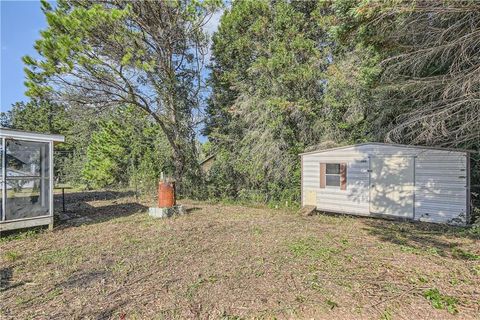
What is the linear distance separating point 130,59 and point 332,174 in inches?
293

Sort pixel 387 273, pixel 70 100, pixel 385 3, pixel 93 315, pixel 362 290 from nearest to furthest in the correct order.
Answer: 1. pixel 93 315
2. pixel 362 290
3. pixel 387 273
4. pixel 385 3
5. pixel 70 100

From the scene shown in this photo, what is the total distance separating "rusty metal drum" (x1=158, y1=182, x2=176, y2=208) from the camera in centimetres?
768

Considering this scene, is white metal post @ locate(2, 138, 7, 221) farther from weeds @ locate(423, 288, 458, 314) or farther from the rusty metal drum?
weeds @ locate(423, 288, 458, 314)

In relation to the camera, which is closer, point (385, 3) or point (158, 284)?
point (158, 284)

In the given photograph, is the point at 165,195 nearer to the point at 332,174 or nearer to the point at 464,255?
the point at 332,174

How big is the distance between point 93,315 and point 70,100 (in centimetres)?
823

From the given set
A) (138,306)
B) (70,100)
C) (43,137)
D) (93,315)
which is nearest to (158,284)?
(138,306)

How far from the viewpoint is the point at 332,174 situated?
8.66 metres

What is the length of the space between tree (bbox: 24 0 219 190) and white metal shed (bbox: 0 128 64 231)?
Result: 3125 millimetres

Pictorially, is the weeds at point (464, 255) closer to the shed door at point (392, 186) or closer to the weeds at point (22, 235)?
the shed door at point (392, 186)

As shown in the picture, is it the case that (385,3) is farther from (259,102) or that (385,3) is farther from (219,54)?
(219,54)

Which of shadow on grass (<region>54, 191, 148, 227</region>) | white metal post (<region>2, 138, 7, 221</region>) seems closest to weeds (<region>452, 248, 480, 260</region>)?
shadow on grass (<region>54, 191, 148, 227</region>)

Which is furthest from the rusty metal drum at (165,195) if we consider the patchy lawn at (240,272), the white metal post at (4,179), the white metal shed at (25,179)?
the white metal post at (4,179)

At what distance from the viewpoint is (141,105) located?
1045 centimetres
